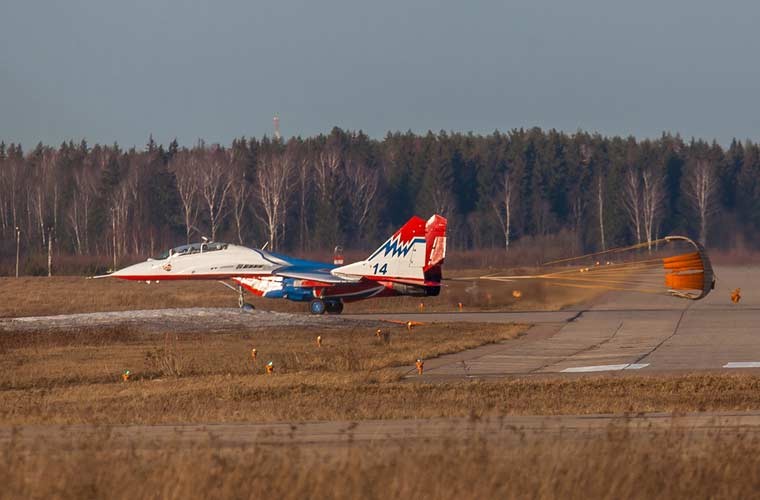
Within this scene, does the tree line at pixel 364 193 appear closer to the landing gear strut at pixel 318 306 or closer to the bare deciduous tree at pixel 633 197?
the bare deciduous tree at pixel 633 197

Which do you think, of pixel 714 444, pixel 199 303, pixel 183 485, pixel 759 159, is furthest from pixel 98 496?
pixel 759 159

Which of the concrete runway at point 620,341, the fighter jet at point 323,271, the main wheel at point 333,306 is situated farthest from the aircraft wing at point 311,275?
the concrete runway at point 620,341

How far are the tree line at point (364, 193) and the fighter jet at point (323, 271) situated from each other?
131 ft

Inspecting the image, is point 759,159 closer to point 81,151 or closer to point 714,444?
point 81,151

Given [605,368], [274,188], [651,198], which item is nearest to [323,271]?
[605,368]

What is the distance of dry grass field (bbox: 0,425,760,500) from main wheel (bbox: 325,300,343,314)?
3193cm

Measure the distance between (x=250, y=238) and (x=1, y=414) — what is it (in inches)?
2980

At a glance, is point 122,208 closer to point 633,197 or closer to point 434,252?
point 633,197

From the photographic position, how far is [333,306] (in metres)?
42.7

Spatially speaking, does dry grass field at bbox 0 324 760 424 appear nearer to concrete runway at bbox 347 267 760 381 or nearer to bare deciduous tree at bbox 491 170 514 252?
concrete runway at bbox 347 267 760 381

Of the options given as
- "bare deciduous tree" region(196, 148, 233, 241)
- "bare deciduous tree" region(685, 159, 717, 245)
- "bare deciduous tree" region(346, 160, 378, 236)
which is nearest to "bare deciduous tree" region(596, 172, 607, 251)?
"bare deciduous tree" region(685, 159, 717, 245)

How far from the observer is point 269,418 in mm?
15273

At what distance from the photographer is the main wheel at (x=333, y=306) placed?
1678 inches

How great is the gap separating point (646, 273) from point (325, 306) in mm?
15196
